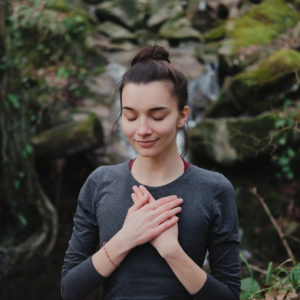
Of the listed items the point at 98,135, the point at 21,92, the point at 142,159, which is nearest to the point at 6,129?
the point at 21,92

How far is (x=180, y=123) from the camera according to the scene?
1487mm

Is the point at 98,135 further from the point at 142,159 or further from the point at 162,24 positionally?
the point at 162,24

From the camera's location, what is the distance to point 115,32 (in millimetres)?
10844

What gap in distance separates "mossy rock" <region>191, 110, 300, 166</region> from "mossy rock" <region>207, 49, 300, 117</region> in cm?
55

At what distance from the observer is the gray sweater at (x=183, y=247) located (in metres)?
1.39

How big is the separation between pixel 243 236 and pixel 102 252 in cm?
387

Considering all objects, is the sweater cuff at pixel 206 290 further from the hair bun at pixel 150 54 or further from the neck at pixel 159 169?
the hair bun at pixel 150 54

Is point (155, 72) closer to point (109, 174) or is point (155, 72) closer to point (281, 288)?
point (109, 174)

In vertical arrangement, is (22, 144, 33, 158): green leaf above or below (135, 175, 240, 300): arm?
below

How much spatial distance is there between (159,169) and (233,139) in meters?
3.73

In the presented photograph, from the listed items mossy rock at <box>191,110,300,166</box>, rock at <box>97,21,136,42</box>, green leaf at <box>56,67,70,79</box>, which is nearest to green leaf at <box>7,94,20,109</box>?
green leaf at <box>56,67,70,79</box>

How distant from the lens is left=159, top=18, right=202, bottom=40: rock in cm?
1065

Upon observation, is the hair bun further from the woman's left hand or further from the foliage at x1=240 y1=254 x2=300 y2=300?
the foliage at x1=240 y1=254 x2=300 y2=300

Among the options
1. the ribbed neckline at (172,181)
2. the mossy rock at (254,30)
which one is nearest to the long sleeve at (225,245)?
the ribbed neckline at (172,181)
